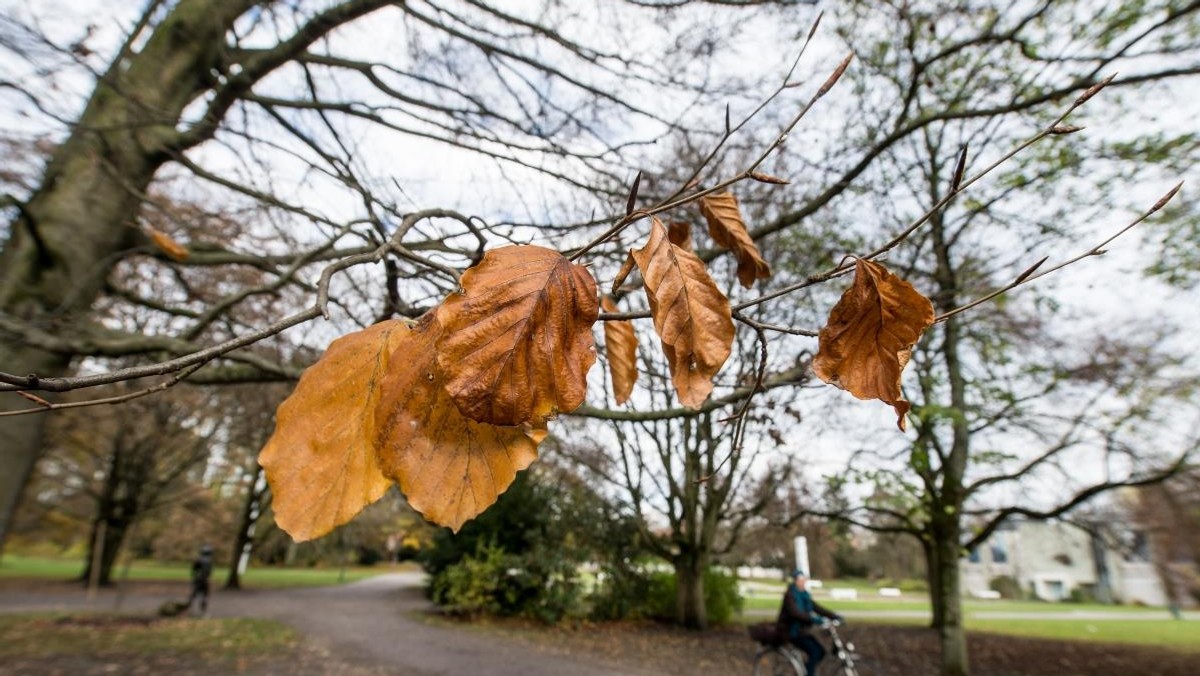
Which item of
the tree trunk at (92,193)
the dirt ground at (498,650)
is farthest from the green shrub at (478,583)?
the tree trunk at (92,193)

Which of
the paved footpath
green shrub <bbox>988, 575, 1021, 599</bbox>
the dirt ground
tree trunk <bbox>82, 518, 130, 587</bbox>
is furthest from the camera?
green shrub <bbox>988, 575, 1021, 599</bbox>

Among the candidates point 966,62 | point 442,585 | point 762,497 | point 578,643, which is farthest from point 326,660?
point 966,62

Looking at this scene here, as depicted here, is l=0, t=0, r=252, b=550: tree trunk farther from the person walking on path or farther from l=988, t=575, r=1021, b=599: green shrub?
l=988, t=575, r=1021, b=599: green shrub

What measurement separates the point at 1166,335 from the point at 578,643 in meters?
13.0

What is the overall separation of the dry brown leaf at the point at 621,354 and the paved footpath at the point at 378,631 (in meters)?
9.82

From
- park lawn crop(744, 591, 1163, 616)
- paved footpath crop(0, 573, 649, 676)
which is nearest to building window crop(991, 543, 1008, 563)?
park lawn crop(744, 591, 1163, 616)

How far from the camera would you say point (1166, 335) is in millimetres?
10586

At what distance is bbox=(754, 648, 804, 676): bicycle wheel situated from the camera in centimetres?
965

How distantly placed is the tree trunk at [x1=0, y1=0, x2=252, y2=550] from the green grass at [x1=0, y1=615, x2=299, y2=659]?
7.00 metres

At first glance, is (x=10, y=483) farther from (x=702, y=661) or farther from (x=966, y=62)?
(x=702, y=661)

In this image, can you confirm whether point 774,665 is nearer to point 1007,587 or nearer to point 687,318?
point 687,318

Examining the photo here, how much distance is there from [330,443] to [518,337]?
322mm

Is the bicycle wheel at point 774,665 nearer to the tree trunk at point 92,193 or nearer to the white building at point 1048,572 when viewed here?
the tree trunk at point 92,193

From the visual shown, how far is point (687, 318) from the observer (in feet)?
2.59
